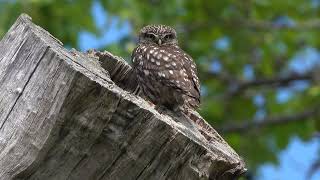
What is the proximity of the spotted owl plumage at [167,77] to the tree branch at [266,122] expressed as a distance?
760 cm

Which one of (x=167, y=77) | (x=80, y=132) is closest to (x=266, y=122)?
(x=167, y=77)

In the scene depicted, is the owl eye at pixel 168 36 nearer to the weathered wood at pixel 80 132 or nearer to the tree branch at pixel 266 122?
the weathered wood at pixel 80 132

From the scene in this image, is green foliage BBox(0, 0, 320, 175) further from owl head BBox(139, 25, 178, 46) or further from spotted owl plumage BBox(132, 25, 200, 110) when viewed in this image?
spotted owl plumage BBox(132, 25, 200, 110)

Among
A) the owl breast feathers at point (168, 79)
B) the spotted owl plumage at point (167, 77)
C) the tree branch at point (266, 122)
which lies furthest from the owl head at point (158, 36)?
the tree branch at point (266, 122)

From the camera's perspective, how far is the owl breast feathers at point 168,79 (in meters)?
4.92

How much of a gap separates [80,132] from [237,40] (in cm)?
1059

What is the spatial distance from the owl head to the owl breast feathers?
110 cm

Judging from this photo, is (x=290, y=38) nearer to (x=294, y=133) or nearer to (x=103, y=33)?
(x=294, y=133)

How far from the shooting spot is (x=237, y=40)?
44.3 ft

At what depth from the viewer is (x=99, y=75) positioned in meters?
3.18

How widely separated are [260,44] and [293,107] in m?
1.80

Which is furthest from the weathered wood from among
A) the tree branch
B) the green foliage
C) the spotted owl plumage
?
the tree branch

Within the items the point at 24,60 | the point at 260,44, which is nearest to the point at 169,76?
the point at 24,60

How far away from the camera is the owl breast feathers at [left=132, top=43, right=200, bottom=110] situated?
4916mm
